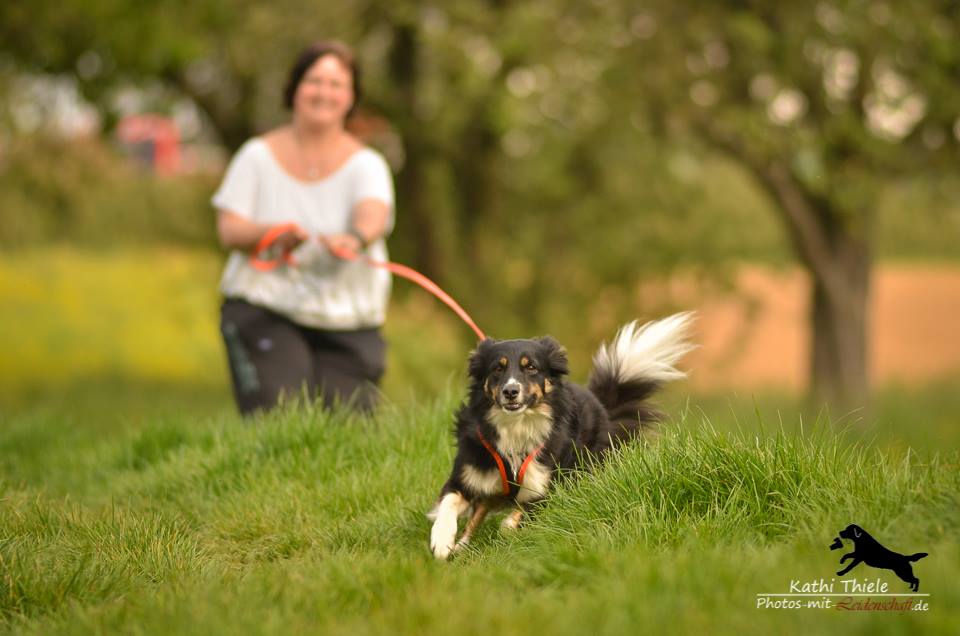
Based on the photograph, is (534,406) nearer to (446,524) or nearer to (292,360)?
(446,524)

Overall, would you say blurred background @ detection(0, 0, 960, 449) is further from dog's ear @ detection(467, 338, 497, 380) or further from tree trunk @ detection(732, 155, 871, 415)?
dog's ear @ detection(467, 338, 497, 380)

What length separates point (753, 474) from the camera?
12.9 feet

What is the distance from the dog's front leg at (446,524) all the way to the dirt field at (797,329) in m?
11.6

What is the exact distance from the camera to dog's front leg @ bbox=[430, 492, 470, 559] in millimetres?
4016

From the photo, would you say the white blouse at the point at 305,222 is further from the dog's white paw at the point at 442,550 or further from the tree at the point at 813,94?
the tree at the point at 813,94

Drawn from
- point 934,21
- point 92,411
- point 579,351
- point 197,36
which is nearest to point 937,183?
point 934,21

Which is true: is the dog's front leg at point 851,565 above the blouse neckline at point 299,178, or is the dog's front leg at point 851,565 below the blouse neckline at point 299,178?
below

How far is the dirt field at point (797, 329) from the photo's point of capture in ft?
53.4

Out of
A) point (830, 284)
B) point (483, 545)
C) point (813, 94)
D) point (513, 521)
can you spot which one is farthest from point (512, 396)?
point (830, 284)

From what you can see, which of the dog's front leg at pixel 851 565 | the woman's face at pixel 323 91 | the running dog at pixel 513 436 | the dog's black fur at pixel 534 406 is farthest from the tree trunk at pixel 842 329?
the dog's front leg at pixel 851 565

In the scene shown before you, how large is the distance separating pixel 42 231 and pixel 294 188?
1894 centimetres

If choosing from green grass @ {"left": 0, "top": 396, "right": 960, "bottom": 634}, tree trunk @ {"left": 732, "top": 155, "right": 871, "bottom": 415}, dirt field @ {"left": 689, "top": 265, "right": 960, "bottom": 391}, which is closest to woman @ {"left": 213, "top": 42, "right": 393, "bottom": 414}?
green grass @ {"left": 0, "top": 396, "right": 960, "bottom": 634}

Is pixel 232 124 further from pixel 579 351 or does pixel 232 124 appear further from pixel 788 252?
pixel 788 252

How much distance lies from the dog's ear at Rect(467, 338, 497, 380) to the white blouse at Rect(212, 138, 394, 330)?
1892 mm
